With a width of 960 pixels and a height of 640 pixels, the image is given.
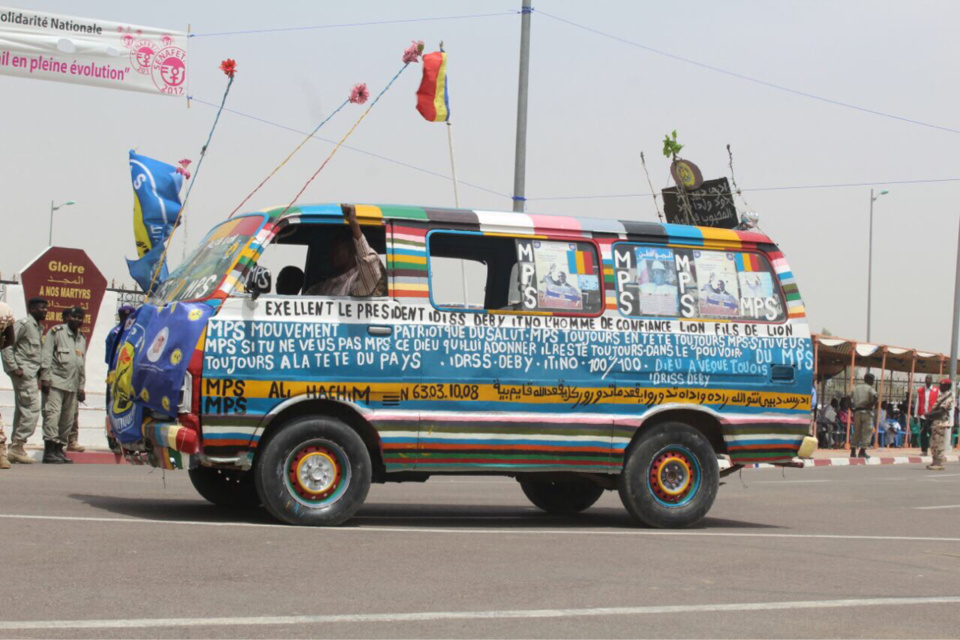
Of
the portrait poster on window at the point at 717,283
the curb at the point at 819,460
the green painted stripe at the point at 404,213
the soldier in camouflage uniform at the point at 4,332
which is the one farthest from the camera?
the curb at the point at 819,460

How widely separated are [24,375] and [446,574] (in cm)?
933

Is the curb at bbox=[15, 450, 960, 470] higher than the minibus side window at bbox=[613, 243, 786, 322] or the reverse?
the reverse

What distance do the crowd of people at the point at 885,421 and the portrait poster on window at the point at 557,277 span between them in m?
13.9

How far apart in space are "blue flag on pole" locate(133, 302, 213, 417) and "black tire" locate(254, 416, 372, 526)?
74 centimetres

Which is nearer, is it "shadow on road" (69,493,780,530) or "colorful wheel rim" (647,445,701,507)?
"shadow on road" (69,493,780,530)

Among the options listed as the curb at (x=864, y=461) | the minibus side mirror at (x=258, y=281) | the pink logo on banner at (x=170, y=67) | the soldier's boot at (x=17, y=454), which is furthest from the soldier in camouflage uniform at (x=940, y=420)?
the minibus side mirror at (x=258, y=281)

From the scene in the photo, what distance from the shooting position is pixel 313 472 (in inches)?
352

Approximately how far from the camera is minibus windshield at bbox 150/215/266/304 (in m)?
8.98

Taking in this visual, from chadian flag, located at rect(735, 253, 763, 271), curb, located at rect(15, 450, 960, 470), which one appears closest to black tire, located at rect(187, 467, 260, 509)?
chadian flag, located at rect(735, 253, 763, 271)

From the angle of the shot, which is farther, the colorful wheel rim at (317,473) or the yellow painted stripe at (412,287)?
the yellow painted stripe at (412,287)

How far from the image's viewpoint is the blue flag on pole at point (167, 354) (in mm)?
8641

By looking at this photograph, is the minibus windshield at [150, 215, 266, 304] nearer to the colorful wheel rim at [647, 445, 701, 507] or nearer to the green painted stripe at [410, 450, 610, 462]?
the green painted stripe at [410, 450, 610, 462]

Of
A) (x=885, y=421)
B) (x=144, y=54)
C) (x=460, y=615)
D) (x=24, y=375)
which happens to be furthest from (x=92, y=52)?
(x=885, y=421)

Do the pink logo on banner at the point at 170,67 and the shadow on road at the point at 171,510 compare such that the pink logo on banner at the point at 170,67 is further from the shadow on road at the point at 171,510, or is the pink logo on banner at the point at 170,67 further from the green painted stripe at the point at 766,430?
the green painted stripe at the point at 766,430
